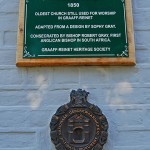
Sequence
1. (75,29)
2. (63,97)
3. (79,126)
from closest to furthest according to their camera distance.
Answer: (79,126) → (63,97) → (75,29)

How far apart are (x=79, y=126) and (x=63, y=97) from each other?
0.72ft

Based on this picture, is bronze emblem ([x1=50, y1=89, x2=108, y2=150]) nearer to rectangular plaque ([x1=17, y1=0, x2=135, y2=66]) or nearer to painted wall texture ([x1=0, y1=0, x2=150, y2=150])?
painted wall texture ([x1=0, y1=0, x2=150, y2=150])

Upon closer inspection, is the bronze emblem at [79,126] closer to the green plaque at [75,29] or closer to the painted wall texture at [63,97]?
the painted wall texture at [63,97]

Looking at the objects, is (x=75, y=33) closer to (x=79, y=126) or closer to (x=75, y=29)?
(x=75, y=29)

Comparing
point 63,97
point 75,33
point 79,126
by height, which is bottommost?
point 79,126

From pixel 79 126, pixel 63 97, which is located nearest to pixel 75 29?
pixel 63 97

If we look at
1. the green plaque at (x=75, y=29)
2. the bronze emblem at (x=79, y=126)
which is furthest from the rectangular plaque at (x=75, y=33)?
the bronze emblem at (x=79, y=126)

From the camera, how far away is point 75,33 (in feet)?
8.21

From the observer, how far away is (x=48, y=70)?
2.46 meters

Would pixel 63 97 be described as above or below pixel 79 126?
above

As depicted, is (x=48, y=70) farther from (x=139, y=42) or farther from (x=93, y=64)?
(x=139, y=42)

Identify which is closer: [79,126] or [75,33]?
[79,126]

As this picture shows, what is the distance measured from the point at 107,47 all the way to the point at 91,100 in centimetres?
36

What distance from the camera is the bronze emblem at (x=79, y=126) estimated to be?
2271mm
